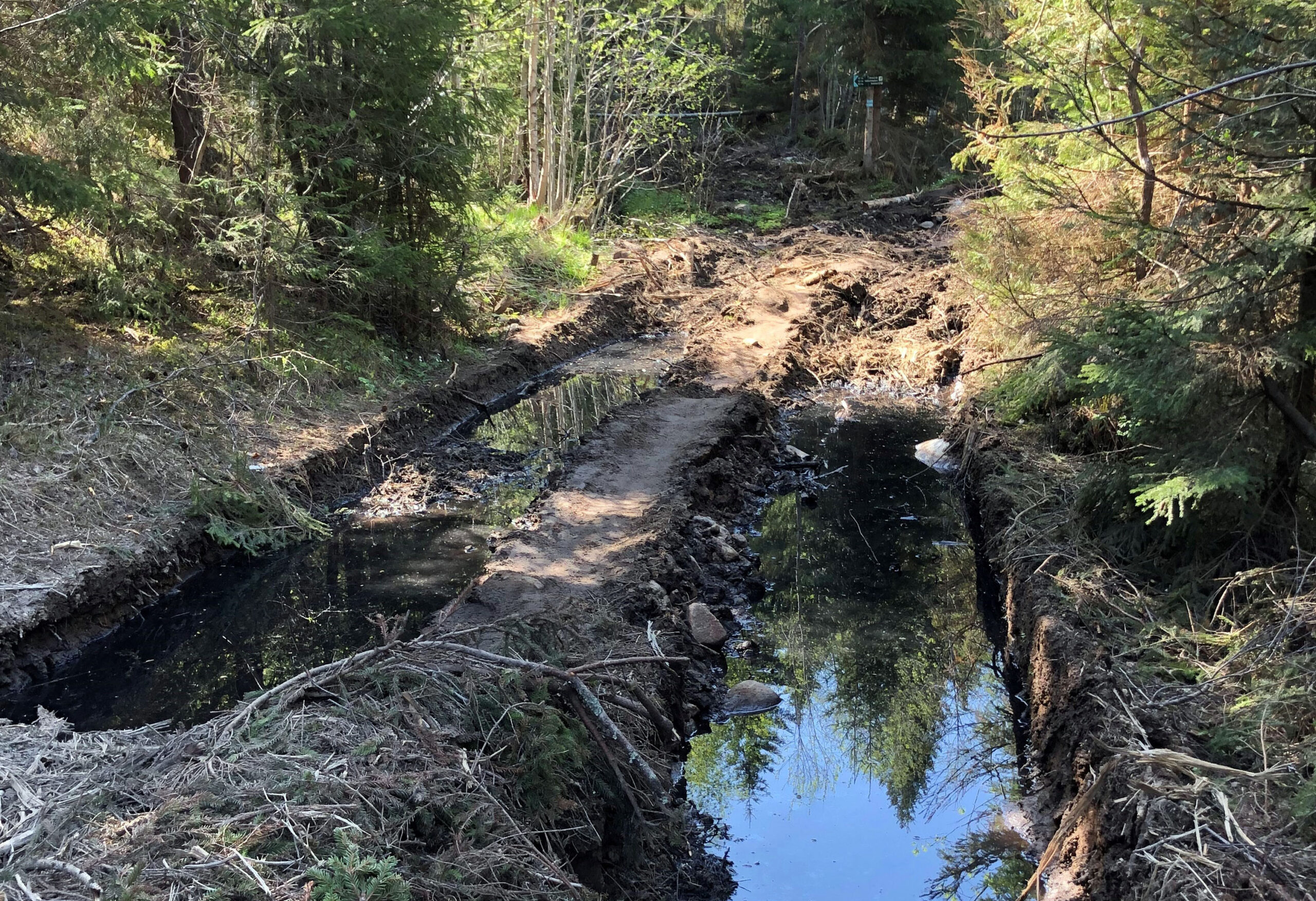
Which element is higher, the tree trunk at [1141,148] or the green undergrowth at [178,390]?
the tree trunk at [1141,148]

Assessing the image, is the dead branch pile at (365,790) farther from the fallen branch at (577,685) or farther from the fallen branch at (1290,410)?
the fallen branch at (1290,410)

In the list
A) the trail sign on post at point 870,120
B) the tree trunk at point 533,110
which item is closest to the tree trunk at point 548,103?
the tree trunk at point 533,110

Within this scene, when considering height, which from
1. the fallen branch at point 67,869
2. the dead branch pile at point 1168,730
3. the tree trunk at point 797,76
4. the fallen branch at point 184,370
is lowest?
the dead branch pile at point 1168,730

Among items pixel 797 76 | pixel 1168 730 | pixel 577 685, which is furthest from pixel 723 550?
pixel 797 76

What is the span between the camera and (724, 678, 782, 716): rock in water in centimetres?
684

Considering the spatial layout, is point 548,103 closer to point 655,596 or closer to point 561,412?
point 561,412

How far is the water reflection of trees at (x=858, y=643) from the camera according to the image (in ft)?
21.1

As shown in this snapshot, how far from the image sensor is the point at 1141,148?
790 centimetres

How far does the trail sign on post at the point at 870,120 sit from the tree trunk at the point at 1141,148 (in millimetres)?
17523

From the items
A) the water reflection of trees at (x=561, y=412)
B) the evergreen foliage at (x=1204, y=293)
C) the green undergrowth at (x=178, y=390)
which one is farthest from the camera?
the water reflection of trees at (x=561, y=412)

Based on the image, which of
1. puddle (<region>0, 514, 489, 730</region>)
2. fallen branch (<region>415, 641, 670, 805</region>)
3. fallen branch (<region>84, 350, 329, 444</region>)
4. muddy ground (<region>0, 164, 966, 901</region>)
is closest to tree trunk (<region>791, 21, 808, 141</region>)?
muddy ground (<region>0, 164, 966, 901</region>)

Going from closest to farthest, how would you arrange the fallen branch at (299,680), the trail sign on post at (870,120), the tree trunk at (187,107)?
the fallen branch at (299,680), the tree trunk at (187,107), the trail sign on post at (870,120)

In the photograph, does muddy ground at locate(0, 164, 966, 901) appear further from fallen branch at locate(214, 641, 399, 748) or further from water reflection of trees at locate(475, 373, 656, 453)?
water reflection of trees at locate(475, 373, 656, 453)

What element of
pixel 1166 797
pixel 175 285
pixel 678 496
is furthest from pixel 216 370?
pixel 1166 797
